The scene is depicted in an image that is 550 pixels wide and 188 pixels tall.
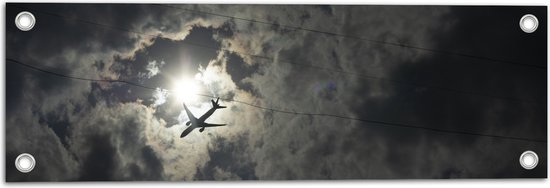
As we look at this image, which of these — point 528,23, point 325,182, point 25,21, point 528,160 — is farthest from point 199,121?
point 528,23

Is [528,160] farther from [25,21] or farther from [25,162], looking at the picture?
[25,21]

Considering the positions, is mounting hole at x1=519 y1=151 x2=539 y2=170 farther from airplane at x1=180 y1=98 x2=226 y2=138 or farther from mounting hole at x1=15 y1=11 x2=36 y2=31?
mounting hole at x1=15 y1=11 x2=36 y2=31

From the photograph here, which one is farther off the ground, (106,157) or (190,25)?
(190,25)

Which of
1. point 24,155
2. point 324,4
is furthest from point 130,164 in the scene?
point 324,4

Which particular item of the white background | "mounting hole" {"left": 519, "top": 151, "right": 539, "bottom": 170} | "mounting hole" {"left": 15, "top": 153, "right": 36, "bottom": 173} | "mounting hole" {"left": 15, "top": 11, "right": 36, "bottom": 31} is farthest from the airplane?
"mounting hole" {"left": 519, "top": 151, "right": 539, "bottom": 170}

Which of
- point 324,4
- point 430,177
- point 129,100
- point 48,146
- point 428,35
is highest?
point 324,4

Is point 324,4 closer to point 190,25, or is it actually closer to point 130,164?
point 190,25
